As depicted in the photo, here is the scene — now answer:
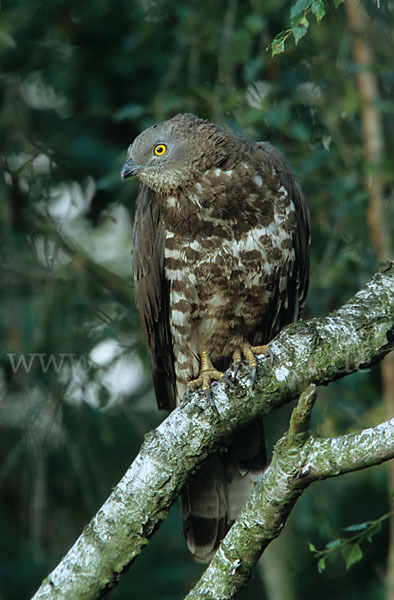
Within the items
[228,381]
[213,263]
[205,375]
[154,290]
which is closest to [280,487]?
[228,381]

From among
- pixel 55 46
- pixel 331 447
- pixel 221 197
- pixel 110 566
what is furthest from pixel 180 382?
pixel 55 46

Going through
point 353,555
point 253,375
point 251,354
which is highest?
point 251,354

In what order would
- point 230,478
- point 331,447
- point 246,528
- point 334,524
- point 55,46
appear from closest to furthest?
point 331,447, point 246,528, point 230,478, point 334,524, point 55,46

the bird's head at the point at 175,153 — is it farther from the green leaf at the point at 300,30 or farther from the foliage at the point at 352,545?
the foliage at the point at 352,545

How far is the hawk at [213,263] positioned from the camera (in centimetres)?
384

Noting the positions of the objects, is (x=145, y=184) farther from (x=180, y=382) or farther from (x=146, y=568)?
(x=146, y=568)

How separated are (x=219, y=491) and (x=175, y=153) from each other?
6.13ft

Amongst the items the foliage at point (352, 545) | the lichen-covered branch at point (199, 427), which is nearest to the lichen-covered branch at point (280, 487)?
the lichen-covered branch at point (199, 427)

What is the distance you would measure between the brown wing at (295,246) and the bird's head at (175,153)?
32 centimetres

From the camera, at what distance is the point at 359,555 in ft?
9.89

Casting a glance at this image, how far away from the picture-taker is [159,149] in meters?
4.05

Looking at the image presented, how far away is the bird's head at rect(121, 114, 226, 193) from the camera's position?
156 inches

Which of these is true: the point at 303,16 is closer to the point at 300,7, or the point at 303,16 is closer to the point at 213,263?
the point at 300,7

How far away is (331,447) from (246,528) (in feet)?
1.54
